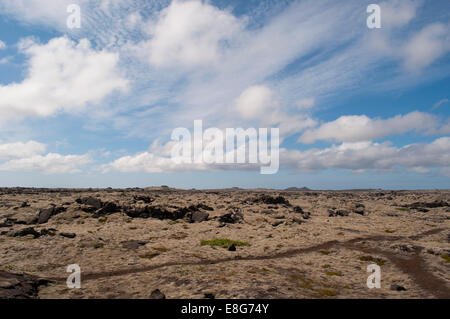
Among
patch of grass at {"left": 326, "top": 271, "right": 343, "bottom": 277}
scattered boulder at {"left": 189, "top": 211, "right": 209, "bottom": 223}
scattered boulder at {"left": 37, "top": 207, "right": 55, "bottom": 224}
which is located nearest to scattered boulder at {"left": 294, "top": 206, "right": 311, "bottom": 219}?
scattered boulder at {"left": 189, "top": 211, "right": 209, "bottom": 223}

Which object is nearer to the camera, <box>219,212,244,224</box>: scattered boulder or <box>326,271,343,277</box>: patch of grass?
<box>326,271,343,277</box>: patch of grass

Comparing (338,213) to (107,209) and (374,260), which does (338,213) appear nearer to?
(374,260)

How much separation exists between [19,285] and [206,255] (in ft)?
52.4

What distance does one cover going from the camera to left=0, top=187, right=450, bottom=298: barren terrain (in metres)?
17.9

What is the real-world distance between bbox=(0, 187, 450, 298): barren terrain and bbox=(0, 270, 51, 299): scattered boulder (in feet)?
0.29

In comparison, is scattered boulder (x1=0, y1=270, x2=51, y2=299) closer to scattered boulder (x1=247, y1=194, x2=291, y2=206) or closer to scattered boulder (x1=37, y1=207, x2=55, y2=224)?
scattered boulder (x1=37, y1=207, x2=55, y2=224)

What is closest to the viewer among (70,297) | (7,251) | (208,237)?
(70,297)

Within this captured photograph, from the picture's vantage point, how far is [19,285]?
54.3 feet

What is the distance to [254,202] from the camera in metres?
73.2

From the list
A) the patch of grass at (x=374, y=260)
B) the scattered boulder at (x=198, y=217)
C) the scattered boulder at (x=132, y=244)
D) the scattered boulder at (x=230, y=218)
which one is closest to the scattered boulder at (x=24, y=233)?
the scattered boulder at (x=132, y=244)

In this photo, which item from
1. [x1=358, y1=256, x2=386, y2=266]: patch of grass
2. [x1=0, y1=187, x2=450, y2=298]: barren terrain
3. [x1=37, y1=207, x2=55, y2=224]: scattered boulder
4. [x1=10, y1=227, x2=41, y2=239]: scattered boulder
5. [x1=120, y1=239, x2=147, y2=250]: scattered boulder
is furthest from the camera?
[x1=37, y1=207, x2=55, y2=224]: scattered boulder
